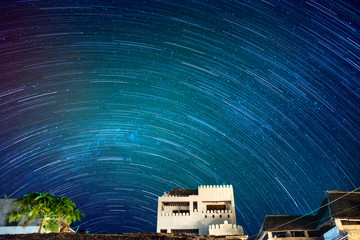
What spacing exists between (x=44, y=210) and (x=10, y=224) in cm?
402

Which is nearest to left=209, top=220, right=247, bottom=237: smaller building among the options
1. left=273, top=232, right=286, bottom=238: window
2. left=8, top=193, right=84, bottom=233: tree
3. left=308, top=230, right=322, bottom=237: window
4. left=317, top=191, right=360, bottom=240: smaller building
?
left=273, top=232, right=286, bottom=238: window

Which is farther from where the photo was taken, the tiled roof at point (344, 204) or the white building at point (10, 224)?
the tiled roof at point (344, 204)

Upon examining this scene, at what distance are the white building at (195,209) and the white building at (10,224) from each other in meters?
14.3

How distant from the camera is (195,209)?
120ft

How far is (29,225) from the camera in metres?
26.8

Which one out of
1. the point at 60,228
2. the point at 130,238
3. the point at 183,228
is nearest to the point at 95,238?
the point at 130,238

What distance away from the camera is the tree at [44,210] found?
26391 millimetres

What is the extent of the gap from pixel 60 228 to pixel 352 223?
28.9 metres

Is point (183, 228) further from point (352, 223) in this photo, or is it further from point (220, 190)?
point (352, 223)

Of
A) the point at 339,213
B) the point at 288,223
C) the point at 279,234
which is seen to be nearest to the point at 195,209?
the point at 279,234

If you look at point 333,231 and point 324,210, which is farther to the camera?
point 324,210

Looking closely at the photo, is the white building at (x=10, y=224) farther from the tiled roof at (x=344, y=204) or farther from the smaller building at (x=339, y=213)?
the tiled roof at (x=344, y=204)

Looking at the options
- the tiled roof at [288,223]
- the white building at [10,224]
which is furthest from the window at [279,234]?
the white building at [10,224]

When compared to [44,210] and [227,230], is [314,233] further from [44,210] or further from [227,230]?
[44,210]
